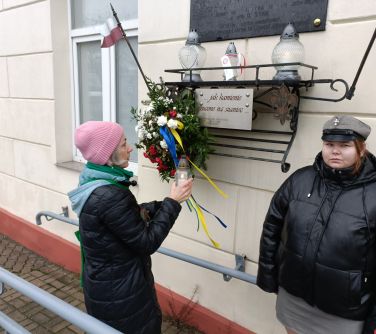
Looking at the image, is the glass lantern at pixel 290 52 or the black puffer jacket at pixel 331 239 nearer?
the black puffer jacket at pixel 331 239

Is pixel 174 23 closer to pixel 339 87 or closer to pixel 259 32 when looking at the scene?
pixel 259 32

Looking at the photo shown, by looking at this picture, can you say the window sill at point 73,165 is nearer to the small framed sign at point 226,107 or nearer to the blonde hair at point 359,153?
the small framed sign at point 226,107

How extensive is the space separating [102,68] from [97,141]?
2.04m

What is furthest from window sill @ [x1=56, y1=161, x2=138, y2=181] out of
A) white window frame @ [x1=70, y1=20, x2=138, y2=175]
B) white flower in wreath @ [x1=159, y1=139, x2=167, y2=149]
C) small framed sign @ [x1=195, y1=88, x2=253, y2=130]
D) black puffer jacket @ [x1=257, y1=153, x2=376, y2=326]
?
black puffer jacket @ [x1=257, y1=153, x2=376, y2=326]

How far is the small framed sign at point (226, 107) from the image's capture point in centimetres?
194

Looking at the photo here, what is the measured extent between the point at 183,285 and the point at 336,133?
6.03 feet

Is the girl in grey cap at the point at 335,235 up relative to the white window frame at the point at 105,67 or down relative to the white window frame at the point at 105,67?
down

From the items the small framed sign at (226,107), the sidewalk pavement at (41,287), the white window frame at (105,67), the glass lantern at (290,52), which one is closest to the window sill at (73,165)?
the white window frame at (105,67)

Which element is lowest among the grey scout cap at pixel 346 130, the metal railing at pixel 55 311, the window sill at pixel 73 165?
the metal railing at pixel 55 311

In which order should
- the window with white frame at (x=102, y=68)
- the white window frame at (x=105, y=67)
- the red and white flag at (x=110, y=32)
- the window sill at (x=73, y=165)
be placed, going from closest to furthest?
the red and white flag at (x=110, y=32)
the window with white frame at (x=102, y=68)
the white window frame at (x=105, y=67)
the window sill at (x=73, y=165)

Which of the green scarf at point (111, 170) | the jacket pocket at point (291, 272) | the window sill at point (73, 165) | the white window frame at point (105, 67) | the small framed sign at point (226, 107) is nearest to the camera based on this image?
the jacket pocket at point (291, 272)

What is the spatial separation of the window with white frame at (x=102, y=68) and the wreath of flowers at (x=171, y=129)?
3.61ft

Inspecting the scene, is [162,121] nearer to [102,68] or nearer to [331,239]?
[331,239]

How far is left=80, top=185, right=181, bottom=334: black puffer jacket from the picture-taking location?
1.54m
